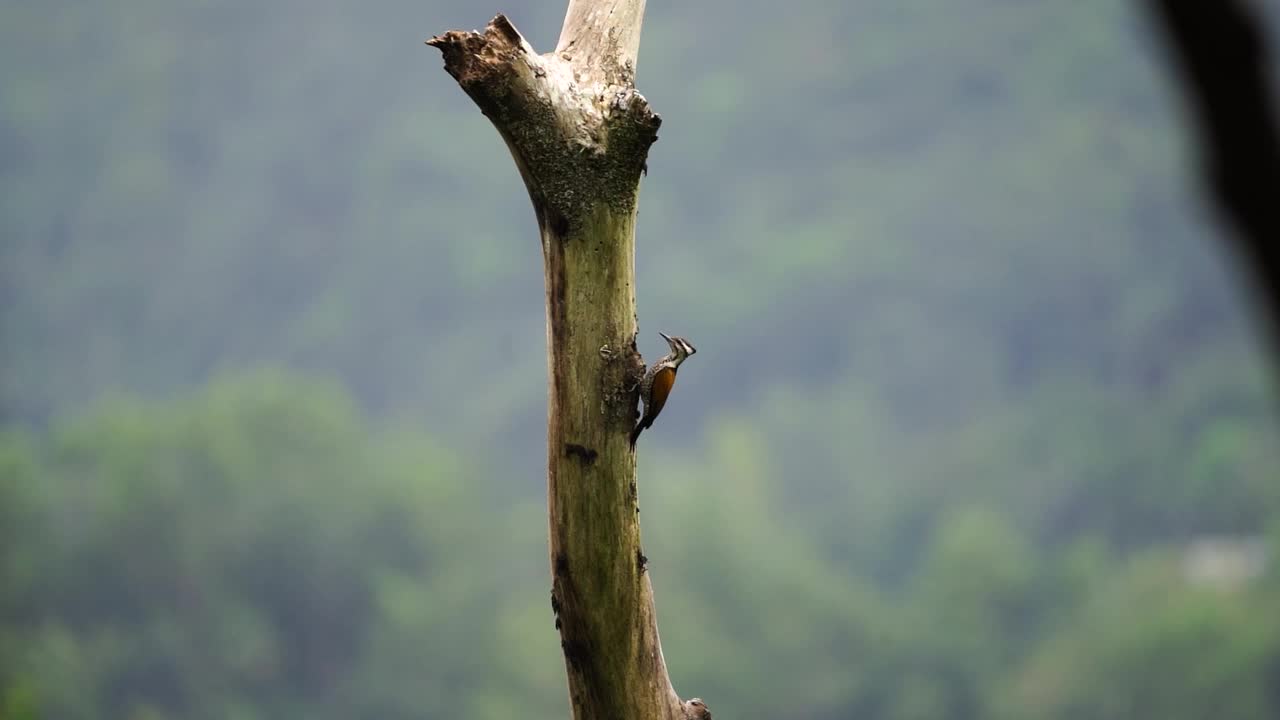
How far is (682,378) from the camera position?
8038 cm

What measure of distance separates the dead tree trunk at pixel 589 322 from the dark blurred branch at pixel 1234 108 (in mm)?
2878

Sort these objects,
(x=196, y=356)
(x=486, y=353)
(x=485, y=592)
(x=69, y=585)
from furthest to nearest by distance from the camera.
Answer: (x=196, y=356), (x=486, y=353), (x=485, y=592), (x=69, y=585)

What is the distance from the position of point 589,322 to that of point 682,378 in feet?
249

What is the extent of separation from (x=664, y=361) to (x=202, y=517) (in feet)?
207

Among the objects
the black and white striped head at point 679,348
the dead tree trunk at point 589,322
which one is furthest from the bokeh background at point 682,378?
the black and white striped head at point 679,348

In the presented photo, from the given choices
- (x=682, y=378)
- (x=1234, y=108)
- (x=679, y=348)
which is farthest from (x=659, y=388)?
Result: (x=682, y=378)

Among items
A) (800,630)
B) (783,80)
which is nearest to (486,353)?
(783,80)

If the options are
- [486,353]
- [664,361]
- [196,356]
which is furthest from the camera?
[196,356]

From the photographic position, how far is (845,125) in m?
105

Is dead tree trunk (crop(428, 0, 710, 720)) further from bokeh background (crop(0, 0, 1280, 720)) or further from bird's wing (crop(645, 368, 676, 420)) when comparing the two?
bokeh background (crop(0, 0, 1280, 720))

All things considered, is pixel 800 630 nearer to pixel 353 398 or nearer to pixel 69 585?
pixel 69 585

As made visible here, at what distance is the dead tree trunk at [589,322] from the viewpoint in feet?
14.3

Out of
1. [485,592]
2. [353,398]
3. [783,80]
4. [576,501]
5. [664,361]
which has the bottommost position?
[576,501]

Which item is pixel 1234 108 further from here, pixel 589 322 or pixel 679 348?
pixel 679 348
